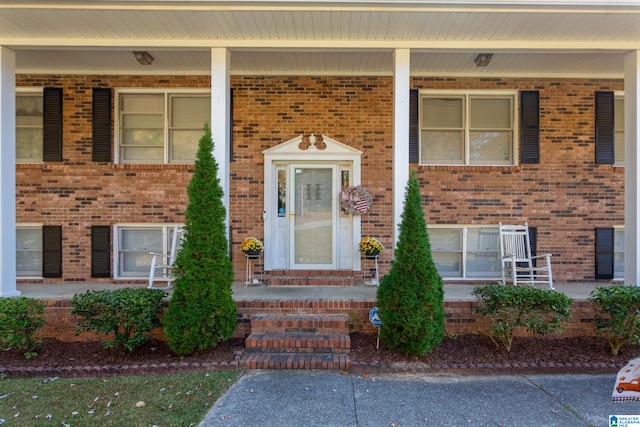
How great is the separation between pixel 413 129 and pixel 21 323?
5.87 m

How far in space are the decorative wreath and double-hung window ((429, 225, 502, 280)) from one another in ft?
4.14

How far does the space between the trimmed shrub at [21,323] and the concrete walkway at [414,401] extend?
2.41 m

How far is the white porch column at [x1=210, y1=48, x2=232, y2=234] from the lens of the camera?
4.80 meters

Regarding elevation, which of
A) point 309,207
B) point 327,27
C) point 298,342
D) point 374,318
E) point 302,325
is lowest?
point 298,342

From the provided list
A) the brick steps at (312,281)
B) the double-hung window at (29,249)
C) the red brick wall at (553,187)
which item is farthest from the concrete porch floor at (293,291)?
the red brick wall at (553,187)

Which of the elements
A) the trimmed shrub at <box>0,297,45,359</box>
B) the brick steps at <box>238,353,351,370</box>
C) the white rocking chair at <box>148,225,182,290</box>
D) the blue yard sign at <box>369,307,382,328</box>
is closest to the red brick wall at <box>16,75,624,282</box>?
the white rocking chair at <box>148,225,182,290</box>

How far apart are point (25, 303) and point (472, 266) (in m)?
6.29

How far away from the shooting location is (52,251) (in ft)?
21.0

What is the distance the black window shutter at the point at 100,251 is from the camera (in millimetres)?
6438

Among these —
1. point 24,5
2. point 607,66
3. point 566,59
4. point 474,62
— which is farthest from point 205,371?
point 607,66

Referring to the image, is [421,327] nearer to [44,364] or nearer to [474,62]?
[44,364]

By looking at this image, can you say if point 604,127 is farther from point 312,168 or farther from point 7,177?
point 7,177

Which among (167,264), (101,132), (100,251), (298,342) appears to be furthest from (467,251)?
(101,132)

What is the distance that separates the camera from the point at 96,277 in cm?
643
